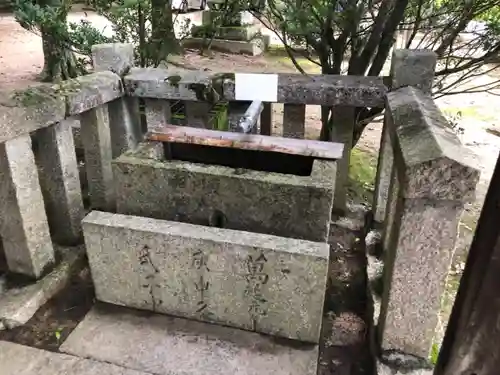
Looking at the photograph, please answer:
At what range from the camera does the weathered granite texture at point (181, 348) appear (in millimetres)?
2393

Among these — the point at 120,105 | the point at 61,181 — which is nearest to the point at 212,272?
the point at 61,181

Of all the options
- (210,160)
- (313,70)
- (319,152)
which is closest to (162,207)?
(210,160)

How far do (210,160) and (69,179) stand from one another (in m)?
0.98

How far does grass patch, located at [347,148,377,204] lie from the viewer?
13.3ft

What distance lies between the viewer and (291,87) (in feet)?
10.4

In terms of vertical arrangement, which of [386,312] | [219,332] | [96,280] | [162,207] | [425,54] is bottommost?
[219,332]

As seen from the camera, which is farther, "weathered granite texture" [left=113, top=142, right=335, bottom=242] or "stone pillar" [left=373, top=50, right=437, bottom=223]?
"stone pillar" [left=373, top=50, right=437, bottom=223]

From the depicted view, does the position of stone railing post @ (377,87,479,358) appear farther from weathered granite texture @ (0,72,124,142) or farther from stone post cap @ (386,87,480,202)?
weathered granite texture @ (0,72,124,142)

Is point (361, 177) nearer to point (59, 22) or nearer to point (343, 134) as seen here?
point (343, 134)

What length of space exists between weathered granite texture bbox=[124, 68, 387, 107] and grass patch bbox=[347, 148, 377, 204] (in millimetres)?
1129

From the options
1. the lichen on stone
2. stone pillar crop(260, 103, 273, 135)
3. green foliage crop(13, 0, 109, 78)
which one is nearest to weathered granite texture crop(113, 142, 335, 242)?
the lichen on stone

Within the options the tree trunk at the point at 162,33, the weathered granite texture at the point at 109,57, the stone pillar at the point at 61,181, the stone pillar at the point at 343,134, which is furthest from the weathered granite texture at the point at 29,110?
the stone pillar at the point at 343,134

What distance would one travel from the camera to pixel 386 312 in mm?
2166

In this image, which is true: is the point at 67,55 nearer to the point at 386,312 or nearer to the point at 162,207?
the point at 162,207
